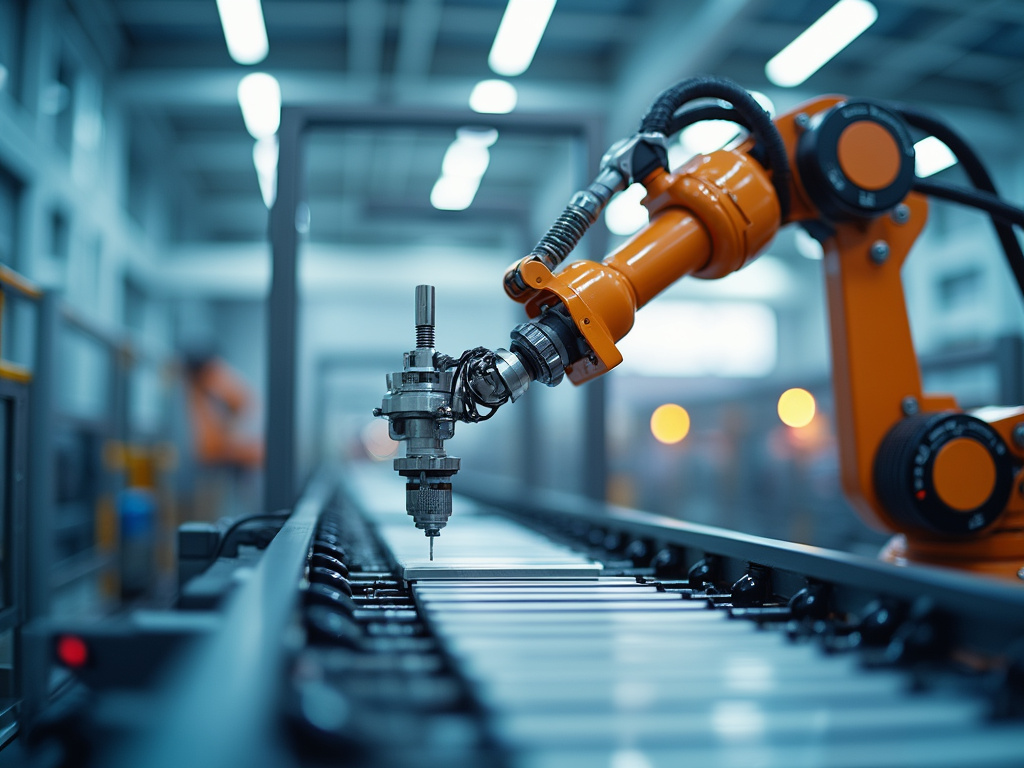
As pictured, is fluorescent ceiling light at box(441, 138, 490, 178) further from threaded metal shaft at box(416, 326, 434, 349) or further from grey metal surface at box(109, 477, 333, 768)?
grey metal surface at box(109, 477, 333, 768)

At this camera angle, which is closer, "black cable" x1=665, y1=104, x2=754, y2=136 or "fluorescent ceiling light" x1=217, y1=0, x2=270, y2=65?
"black cable" x1=665, y1=104, x2=754, y2=136

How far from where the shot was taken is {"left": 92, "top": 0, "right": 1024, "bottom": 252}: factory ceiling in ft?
22.5

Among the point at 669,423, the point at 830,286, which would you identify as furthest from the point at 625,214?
the point at 830,286

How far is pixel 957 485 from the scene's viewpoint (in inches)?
57.7

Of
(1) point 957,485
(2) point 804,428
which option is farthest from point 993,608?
(2) point 804,428

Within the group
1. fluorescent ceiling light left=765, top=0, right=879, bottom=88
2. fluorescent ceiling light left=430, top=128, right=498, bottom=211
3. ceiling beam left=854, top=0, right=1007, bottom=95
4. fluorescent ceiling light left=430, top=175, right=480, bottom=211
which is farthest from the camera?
fluorescent ceiling light left=430, top=175, right=480, bottom=211

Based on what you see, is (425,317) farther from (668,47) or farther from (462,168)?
(462,168)

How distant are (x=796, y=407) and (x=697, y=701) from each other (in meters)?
5.88

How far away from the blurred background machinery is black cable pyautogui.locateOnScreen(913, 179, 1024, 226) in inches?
33.7

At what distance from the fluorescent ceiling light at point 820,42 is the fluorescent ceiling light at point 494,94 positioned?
234 centimetres

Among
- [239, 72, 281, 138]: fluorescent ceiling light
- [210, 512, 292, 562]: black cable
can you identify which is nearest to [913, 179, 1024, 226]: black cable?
[210, 512, 292, 562]: black cable

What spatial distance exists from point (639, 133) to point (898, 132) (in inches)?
19.7

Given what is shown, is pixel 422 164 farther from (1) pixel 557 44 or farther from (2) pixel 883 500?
(2) pixel 883 500

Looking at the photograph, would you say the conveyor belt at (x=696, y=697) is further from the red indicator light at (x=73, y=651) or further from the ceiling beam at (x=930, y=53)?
the ceiling beam at (x=930, y=53)
